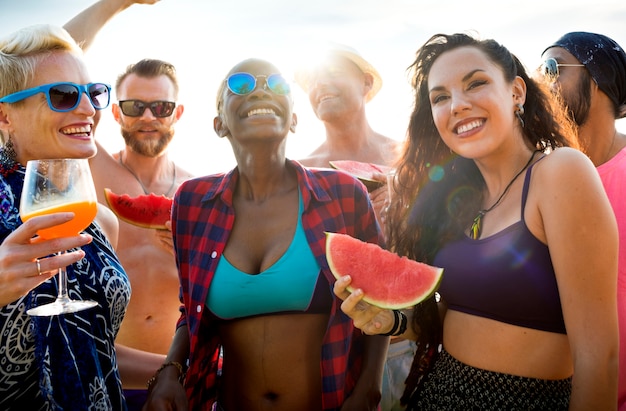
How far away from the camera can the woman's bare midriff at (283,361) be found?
3.17 m

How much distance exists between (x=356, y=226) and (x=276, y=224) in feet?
1.80

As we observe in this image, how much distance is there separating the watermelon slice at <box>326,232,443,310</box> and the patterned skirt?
1.47 ft

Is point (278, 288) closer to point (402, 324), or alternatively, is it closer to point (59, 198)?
point (402, 324)

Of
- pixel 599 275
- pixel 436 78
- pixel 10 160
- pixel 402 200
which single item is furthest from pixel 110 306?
pixel 599 275

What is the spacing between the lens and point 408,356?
4957 millimetres

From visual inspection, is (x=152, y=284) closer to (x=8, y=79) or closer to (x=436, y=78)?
(x=8, y=79)

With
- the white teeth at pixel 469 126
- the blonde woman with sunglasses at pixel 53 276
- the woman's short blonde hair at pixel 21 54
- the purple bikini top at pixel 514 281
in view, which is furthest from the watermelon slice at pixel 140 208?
the purple bikini top at pixel 514 281

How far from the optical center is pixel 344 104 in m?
6.03

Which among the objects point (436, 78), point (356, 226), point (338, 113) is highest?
point (436, 78)

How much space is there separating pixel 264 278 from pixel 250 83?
135 centimetres

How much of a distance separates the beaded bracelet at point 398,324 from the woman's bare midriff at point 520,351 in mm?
491

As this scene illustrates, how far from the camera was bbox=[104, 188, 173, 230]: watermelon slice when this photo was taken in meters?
5.06

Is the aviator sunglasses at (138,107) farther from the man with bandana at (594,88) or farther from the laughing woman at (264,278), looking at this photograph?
the man with bandana at (594,88)

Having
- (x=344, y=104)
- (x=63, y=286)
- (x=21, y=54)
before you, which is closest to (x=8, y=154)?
(x=21, y=54)
